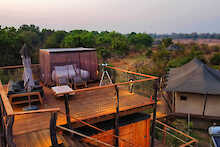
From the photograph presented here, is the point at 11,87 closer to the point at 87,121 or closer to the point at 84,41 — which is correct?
the point at 87,121

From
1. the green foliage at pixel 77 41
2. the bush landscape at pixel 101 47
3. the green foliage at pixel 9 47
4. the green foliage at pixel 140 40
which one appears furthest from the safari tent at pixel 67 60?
the green foliage at pixel 140 40

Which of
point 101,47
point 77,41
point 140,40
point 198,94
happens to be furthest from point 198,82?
point 140,40

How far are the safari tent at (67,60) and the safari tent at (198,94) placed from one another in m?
5.01

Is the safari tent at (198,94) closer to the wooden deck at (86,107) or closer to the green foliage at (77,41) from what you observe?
the wooden deck at (86,107)

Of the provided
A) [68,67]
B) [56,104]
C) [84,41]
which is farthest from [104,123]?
[84,41]

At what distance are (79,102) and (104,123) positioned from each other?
3.68 ft

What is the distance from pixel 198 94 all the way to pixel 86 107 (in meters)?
7.67

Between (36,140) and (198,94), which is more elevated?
(36,140)

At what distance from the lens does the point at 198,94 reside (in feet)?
31.8

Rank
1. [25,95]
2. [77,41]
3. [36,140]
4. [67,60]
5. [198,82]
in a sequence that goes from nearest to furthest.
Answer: [36,140] < [25,95] < [67,60] < [198,82] < [77,41]

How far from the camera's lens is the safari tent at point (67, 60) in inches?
280

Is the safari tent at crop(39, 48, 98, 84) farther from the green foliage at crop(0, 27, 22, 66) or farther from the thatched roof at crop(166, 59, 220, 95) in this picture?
the green foliage at crop(0, 27, 22, 66)

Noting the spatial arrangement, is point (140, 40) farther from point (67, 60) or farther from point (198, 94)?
point (67, 60)

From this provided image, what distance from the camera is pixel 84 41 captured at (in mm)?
23641
